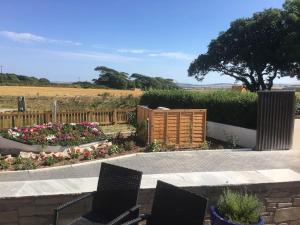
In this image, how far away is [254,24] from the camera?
1586 inches

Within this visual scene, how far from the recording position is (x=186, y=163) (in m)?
11.0

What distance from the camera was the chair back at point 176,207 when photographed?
3.09m

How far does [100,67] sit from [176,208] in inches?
3772

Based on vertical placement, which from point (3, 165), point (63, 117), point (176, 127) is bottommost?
A: point (3, 165)

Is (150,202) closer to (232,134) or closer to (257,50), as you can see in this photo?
(232,134)

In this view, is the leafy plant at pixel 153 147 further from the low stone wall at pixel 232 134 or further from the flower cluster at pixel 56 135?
the low stone wall at pixel 232 134

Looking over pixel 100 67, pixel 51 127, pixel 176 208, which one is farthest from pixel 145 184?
pixel 100 67

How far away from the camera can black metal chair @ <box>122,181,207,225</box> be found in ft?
10.1

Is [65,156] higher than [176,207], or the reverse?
[176,207]

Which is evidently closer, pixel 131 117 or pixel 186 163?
pixel 186 163

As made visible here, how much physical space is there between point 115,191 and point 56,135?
31.7 feet

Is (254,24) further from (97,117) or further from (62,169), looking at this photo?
(62,169)

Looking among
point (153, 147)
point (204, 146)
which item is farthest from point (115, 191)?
point (204, 146)

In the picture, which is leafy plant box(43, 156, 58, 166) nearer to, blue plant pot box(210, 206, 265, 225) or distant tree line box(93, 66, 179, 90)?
blue plant pot box(210, 206, 265, 225)
